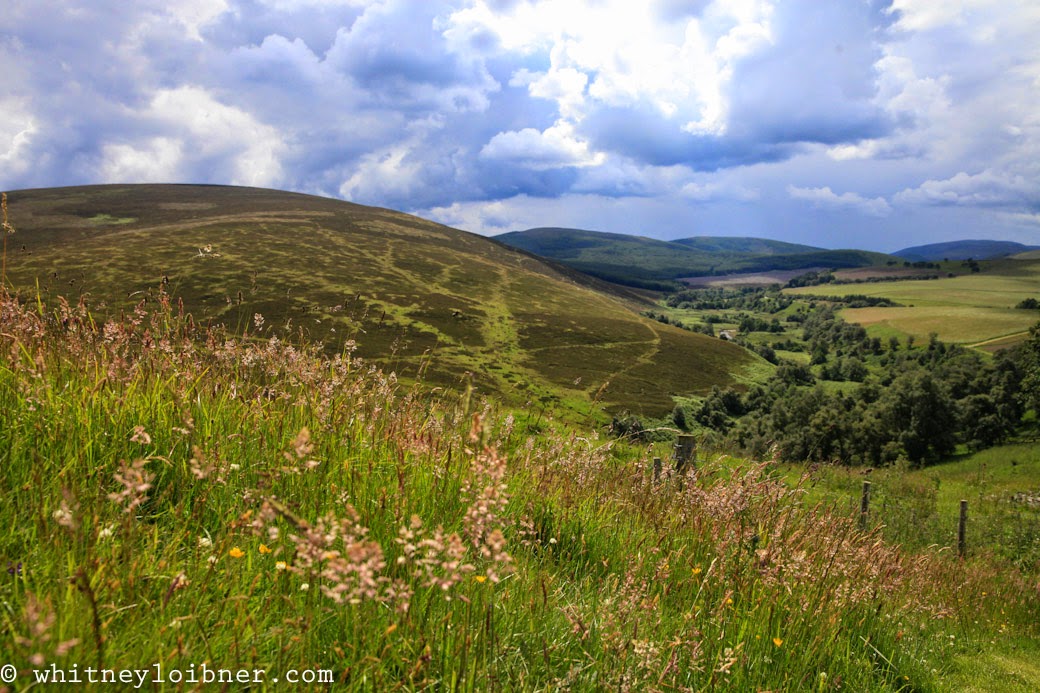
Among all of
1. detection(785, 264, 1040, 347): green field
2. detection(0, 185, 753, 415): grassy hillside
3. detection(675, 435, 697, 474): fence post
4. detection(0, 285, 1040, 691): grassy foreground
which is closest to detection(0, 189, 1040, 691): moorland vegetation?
detection(0, 285, 1040, 691): grassy foreground

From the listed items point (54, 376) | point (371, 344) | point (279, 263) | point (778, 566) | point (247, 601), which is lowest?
point (371, 344)

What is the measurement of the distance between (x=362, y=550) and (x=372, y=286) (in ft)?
377

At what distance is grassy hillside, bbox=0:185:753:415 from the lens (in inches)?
3401

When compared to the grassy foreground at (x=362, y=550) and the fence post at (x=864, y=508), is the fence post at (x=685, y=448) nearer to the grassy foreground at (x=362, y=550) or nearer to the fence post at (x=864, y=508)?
the grassy foreground at (x=362, y=550)

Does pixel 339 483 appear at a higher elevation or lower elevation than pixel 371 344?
higher

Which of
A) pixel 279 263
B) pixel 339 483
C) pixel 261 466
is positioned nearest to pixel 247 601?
pixel 339 483

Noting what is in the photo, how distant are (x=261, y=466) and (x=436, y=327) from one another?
9619 centimetres

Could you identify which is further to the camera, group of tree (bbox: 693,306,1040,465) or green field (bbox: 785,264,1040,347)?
green field (bbox: 785,264,1040,347)

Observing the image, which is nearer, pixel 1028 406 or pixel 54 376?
pixel 54 376

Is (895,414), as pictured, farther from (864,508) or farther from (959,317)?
(959,317)

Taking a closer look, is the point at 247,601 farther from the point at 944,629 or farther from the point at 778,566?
the point at 944,629

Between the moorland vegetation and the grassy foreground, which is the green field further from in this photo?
the grassy foreground

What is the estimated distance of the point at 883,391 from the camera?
272ft

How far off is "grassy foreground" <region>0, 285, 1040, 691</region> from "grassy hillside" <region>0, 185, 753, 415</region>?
61854 millimetres
